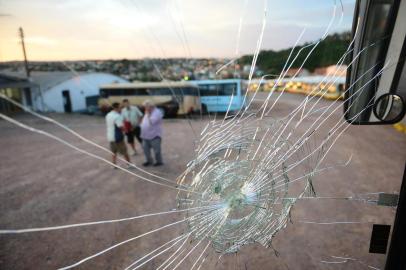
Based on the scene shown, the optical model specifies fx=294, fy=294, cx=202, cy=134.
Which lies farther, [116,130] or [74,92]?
[74,92]

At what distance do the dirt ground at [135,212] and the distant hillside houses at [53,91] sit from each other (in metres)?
10.1

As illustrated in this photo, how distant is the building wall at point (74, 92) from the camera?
16641mm

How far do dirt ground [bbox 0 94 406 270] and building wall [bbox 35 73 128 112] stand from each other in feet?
34.9

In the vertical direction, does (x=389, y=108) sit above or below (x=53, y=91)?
above

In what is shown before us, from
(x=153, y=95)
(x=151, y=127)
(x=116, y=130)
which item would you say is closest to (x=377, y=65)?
(x=151, y=127)

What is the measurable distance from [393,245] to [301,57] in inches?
46.0

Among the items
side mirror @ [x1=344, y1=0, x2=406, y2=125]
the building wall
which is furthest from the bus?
side mirror @ [x1=344, y1=0, x2=406, y2=125]

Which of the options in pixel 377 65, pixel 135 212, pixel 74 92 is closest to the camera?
pixel 377 65

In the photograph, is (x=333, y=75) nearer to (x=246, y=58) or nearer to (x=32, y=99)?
(x=246, y=58)

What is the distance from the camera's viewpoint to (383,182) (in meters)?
4.81

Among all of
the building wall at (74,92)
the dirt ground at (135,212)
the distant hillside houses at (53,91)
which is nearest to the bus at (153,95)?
the distant hillside houses at (53,91)

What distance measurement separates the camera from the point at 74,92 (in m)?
18.2

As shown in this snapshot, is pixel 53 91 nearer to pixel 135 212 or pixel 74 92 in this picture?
pixel 74 92

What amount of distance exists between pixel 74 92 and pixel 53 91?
4.63 ft
